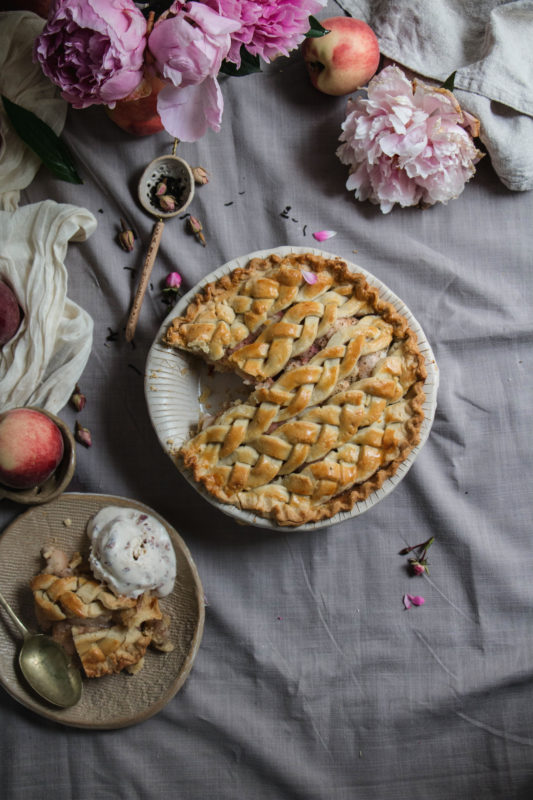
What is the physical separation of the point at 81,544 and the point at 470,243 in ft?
3.16

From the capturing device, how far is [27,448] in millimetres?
1159

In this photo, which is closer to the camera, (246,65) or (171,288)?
(246,65)

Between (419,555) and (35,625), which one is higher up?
(35,625)

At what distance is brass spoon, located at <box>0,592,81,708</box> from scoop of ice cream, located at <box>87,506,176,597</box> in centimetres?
17

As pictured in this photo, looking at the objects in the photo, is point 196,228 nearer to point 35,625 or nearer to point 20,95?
point 20,95

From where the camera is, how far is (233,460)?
1179 mm

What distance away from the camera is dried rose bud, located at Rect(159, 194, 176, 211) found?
133 cm

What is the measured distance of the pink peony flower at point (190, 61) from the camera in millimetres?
894

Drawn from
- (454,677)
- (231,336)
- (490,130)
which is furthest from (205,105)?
(454,677)

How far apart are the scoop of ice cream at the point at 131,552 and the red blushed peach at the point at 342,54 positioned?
2.94 ft

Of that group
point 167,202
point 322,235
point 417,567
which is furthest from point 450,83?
point 417,567

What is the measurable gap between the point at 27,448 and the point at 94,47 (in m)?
0.63

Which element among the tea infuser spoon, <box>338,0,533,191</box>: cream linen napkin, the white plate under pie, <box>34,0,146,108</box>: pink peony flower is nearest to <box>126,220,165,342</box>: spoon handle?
the tea infuser spoon

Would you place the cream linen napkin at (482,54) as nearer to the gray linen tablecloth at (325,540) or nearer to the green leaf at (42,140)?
the gray linen tablecloth at (325,540)
